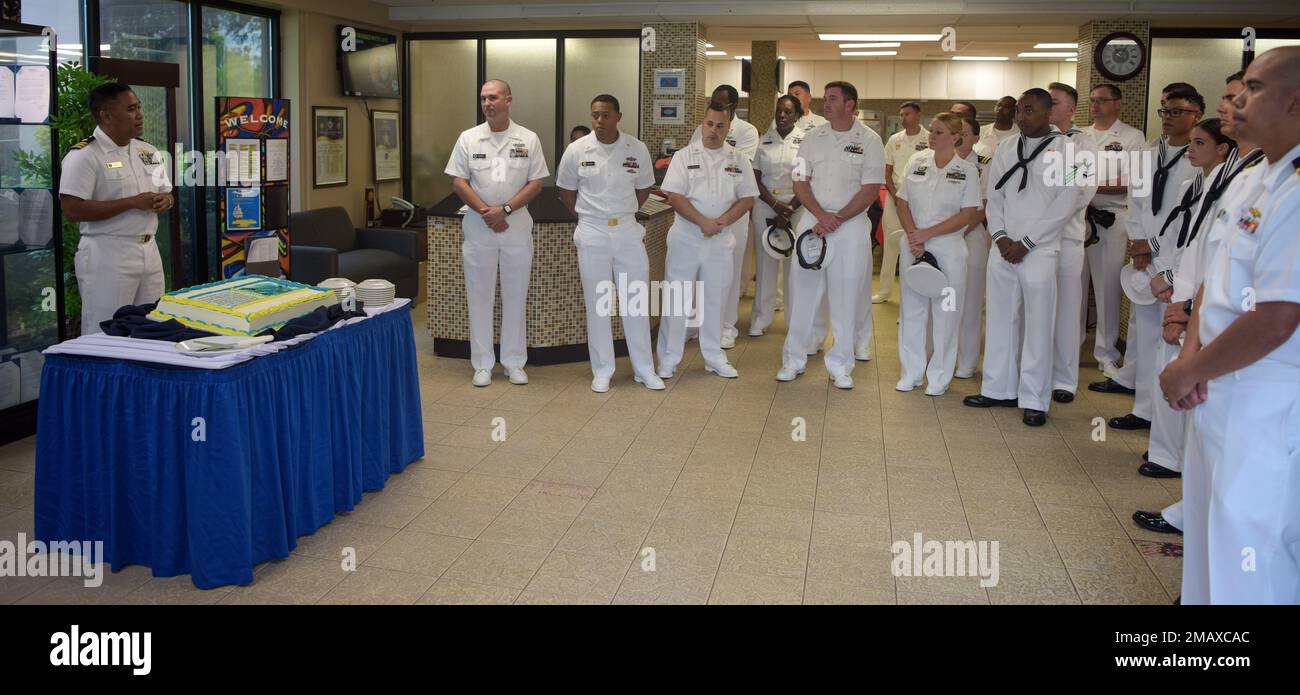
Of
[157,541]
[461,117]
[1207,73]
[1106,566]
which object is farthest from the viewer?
[461,117]

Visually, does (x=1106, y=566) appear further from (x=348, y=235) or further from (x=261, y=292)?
(x=348, y=235)

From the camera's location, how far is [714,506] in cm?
468

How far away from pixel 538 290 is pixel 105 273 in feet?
9.25

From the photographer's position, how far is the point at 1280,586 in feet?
8.68

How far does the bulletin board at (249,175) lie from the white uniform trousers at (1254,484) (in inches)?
217

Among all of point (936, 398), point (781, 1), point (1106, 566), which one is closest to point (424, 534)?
point (1106, 566)

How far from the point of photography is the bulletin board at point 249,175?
22.5ft

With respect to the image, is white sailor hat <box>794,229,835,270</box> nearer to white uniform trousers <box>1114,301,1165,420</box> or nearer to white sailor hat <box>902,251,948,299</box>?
white sailor hat <box>902,251,948,299</box>

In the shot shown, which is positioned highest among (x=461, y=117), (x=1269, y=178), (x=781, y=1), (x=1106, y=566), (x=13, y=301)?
(x=781, y=1)

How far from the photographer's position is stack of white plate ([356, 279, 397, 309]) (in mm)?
4730

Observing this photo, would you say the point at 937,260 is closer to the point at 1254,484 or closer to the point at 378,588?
the point at 1254,484

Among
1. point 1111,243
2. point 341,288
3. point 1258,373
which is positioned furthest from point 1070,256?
point 341,288

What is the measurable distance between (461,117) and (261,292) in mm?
8973

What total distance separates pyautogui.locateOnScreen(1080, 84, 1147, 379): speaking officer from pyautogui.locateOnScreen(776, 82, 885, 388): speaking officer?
1.74 meters
